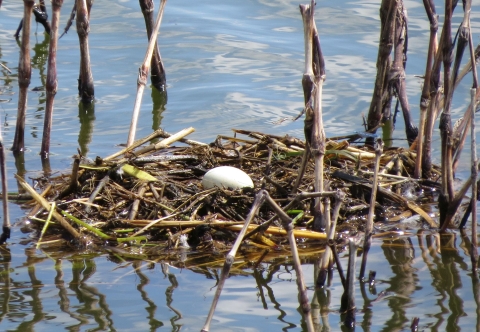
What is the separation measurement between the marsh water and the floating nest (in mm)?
142

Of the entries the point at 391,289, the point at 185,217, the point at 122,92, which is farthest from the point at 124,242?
the point at 122,92

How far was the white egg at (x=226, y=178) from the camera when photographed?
5039 mm

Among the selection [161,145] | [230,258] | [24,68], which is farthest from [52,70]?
[230,258]

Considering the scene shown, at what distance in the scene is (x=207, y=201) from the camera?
194 inches

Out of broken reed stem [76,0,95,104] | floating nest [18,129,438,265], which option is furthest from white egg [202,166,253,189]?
broken reed stem [76,0,95,104]

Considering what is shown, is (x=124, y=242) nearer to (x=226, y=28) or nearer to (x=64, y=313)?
(x=64, y=313)

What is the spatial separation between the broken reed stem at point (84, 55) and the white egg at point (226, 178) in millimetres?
2602

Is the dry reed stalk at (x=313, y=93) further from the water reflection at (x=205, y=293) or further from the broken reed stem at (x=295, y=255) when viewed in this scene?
the broken reed stem at (x=295, y=255)

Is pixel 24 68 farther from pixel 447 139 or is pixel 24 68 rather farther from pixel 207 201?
pixel 447 139

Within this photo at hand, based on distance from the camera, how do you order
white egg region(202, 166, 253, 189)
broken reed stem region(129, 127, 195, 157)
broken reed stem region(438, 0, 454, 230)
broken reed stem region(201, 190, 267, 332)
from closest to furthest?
broken reed stem region(201, 190, 267, 332), broken reed stem region(438, 0, 454, 230), white egg region(202, 166, 253, 189), broken reed stem region(129, 127, 195, 157)

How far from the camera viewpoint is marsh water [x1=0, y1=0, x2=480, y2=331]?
12.7 feet

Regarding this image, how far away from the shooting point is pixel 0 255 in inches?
181

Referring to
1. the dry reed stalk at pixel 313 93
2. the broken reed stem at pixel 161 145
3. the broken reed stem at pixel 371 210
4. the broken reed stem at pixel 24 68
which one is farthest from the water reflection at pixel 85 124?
the broken reed stem at pixel 371 210

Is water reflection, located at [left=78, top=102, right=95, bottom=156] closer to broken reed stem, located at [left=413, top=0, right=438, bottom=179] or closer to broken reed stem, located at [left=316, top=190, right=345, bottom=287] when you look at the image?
broken reed stem, located at [left=413, top=0, right=438, bottom=179]
